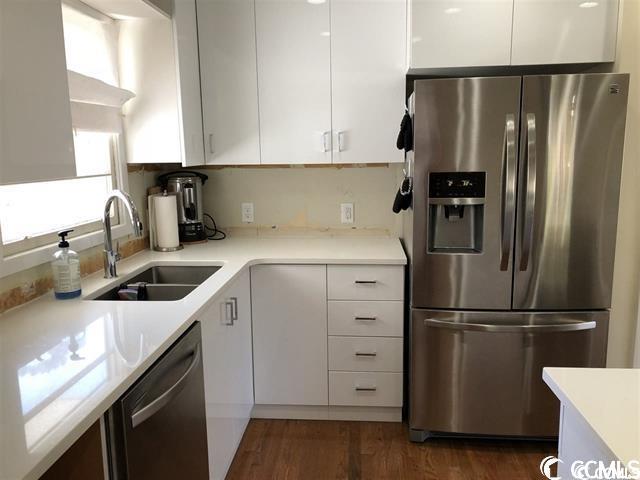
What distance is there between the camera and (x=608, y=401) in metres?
0.89

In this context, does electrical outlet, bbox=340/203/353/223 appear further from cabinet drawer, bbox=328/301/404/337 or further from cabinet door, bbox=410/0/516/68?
cabinet door, bbox=410/0/516/68

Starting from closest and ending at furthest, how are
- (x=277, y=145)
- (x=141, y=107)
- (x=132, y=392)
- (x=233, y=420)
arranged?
(x=132, y=392) → (x=233, y=420) → (x=141, y=107) → (x=277, y=145)

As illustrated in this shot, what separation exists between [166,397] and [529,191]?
156 cm

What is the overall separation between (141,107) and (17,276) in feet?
3.30

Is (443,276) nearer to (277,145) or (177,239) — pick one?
(277,145)

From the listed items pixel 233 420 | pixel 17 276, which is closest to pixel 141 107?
pixel 17 276

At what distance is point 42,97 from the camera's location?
129cm

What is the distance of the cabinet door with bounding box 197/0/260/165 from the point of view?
243 cm

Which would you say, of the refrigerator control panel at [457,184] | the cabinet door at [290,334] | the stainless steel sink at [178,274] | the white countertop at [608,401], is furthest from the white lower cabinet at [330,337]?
the white countertop at [608,401]

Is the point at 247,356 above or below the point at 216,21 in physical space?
below

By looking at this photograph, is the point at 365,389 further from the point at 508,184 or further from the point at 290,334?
the point at 508,184

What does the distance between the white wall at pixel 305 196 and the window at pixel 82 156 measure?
687 mm

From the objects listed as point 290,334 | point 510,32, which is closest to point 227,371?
point 290,334

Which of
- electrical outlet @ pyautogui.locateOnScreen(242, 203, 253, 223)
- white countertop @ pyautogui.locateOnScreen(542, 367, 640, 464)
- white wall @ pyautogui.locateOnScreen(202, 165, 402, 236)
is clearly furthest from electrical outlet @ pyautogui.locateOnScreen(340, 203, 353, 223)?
white countertop @ pyautogui.locateOnScreen(542, 367, 640, 464)
